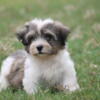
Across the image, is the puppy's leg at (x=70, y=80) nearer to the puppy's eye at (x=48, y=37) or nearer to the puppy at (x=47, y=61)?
the puppy at (x=47, y=61)

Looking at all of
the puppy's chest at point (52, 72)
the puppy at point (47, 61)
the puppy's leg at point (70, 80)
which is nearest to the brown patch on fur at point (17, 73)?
the puppy at point (47, 61)

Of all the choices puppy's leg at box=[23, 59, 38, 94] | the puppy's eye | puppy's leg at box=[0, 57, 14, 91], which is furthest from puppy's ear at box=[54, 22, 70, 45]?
puppy's leg at box=[0, 57, 14, 91]

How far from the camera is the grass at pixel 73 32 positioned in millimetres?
8680

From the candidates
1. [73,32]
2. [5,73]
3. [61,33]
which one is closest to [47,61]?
[61,33]

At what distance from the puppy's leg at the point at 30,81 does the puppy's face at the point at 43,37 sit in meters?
0.48

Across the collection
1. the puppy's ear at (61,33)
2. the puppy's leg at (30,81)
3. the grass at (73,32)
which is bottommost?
the grass at (73,32)

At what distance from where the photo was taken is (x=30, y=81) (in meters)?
9.23

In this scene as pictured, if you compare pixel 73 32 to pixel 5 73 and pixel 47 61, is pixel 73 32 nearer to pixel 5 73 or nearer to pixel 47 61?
pixel 5 73

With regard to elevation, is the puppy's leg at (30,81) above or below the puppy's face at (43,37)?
below

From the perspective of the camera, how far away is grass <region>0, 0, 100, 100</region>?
342 inches

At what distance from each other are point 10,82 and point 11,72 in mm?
204

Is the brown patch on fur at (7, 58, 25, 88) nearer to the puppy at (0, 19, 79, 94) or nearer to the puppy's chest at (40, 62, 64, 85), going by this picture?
the puppy at (0, 19, 79, 94)

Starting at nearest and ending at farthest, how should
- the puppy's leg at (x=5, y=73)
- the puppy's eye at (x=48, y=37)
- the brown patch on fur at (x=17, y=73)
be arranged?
the puppy's eye at (x=48, y=37), the brown patch on fur at (x=17, y=73), the puppy's leg at (x=5, y=73)

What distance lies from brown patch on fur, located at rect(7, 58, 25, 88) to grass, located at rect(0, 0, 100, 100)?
14.3 inches
